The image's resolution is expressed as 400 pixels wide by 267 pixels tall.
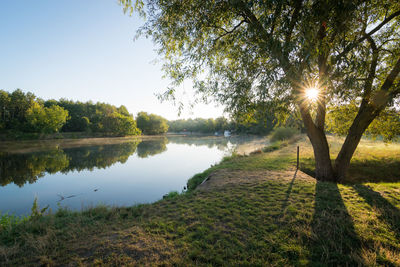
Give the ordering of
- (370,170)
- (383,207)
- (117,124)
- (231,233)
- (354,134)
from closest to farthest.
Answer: (231,233) → (383,207) → (354,134) → (370,170) → (117,124)

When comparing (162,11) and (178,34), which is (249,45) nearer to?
(178,34)

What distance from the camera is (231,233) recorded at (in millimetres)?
3488

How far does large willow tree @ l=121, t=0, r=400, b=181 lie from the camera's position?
437 cm

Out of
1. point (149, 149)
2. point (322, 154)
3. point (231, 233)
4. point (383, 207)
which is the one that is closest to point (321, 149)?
point (322, 154)

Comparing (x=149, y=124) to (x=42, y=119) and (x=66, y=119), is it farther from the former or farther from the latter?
(x=42, y=119)

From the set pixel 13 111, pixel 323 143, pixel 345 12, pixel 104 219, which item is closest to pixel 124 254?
pixel 104 219

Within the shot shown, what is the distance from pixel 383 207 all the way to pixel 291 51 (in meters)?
4.74

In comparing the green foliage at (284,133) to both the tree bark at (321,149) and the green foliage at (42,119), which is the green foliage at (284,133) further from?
the green foliage at (42,119)

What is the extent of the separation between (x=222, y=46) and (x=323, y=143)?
5858mm

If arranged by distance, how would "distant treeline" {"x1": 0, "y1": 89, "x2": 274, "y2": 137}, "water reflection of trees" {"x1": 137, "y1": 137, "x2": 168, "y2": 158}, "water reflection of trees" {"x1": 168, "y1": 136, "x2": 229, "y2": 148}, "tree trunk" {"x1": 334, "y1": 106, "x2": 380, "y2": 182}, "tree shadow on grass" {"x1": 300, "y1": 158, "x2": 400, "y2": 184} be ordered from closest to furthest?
"tree trunk" {"x1": 334, "y1": 106, "x2": 380, "y2": 182} < "tree shadow on grass" {"x1": 300, "y1": 158, "x2": 400, "y2": 184} < "water reflection of trees" {"x1": 137, "y1": 137, "x2": 168, "y2": 158} < "water reflection of trees" {"x1": 168, "y1": 136, "x2": 229, "y2": 148} < "distant treeline" {"x1": 0, "y1": 89, "x2": 274, "y2": 137}

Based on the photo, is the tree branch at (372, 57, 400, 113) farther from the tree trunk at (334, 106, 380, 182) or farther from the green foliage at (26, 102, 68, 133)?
the green foliage at (26, 102, 68, 133)

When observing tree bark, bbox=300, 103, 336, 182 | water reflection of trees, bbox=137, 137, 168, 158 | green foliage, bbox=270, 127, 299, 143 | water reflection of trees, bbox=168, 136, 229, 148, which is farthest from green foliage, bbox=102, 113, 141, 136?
tree bark, bbox=300, 103, 336, 182

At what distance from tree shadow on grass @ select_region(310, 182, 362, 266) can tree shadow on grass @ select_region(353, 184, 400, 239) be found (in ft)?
2.13

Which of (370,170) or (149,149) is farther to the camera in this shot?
(149,149)
